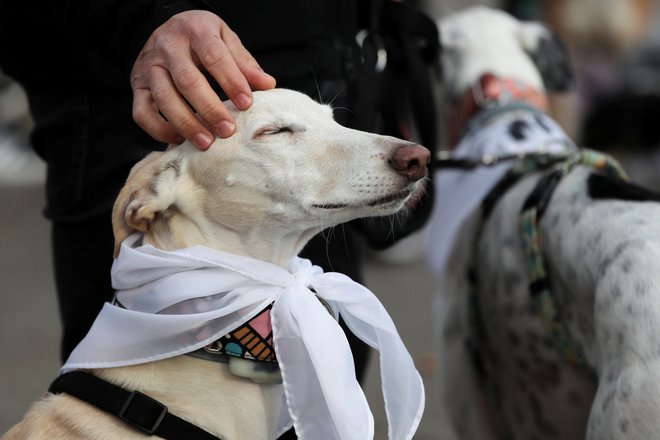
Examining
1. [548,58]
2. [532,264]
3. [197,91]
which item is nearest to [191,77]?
[197,91]

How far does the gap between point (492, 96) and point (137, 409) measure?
2.19 m

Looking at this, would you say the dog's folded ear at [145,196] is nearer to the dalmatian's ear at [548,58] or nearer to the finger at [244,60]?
the finger at [244,60]

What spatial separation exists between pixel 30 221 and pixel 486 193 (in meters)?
4.45

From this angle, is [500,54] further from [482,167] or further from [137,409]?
[137,409]

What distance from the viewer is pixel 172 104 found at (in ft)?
6.10

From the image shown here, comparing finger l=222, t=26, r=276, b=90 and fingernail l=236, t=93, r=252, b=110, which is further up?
finger l=222, t=26, r=276, b=90

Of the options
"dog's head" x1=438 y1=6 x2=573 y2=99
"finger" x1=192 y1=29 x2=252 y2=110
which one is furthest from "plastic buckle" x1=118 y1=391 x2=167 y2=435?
"dog's head" x1=438 y1=6 x2=573 y2=99

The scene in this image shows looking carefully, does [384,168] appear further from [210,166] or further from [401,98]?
[401,98]

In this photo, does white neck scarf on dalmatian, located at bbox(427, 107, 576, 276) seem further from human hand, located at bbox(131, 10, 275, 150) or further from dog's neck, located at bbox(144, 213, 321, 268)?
human hand, located at bbox(131, 10, 275, 150)

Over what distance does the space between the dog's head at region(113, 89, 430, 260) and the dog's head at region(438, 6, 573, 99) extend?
1960 mm

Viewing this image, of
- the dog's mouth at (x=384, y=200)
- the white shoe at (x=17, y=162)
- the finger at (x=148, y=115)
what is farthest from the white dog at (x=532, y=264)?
the white shoe at (x=17, y=162)

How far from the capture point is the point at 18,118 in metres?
8.55

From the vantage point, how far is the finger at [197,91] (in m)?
Result: 1.83

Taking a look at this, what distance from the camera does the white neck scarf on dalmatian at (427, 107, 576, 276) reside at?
10.7ft
